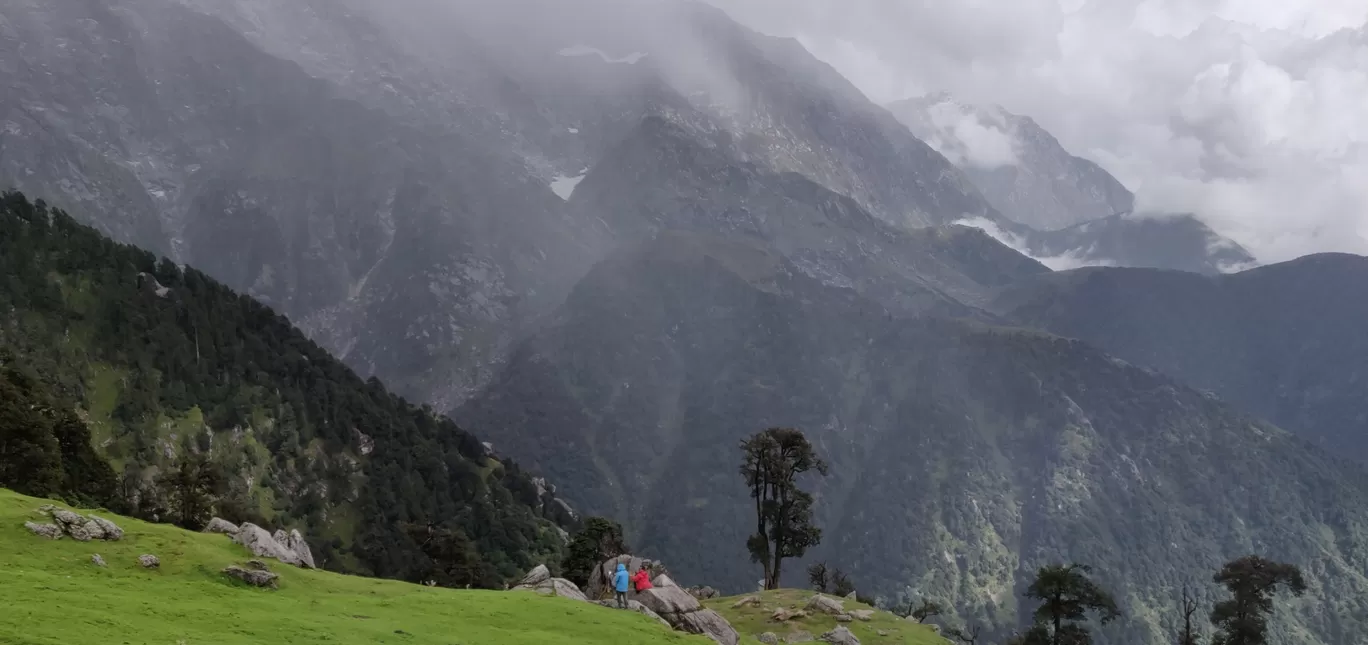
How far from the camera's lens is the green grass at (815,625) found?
72.7 meters

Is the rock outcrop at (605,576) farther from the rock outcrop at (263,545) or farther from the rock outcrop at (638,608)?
the rock outcrop at (263,545)

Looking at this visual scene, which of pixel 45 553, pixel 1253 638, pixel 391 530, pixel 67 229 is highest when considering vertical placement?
pixel 67 229

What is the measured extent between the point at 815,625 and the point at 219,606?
4981 centimetres

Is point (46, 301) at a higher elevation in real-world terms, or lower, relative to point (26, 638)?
higher

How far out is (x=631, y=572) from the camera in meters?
72.2

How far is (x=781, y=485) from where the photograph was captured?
354 ft

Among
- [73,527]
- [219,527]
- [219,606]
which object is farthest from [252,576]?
[219,527]

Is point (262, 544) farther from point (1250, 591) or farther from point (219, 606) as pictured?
point (1250, 591)

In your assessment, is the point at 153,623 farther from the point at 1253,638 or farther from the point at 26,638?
the point at 1253,638

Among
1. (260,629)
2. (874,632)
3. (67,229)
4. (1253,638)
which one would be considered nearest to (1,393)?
(260,629)

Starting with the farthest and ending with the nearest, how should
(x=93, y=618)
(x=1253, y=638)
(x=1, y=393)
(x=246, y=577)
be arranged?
1. (x=1253, y=638)
2. (x=1, y=393)
3. (x=246, y=577)
4. (x=93, y=618)

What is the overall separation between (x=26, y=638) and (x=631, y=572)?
1892 inches

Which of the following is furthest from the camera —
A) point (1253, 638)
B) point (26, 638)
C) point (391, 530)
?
point (391, 530)

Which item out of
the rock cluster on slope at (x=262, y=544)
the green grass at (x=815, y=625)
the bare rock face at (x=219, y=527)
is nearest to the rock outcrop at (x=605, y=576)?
the green grass at (x=815, y=625)
